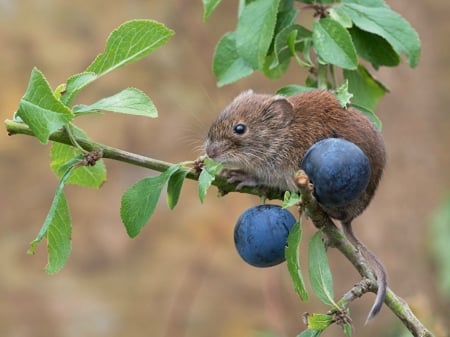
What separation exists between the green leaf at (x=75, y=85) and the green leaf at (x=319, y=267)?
1.62 feet

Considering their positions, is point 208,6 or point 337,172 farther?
point 208,6

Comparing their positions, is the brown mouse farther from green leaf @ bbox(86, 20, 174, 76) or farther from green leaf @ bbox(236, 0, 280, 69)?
green leaf @ bbox(86, 20, 174, 76)

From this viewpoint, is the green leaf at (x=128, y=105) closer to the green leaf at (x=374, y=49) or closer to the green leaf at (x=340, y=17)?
the green leaf at (x=340, y=17)

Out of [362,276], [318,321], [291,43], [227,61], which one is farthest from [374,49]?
[318,321]

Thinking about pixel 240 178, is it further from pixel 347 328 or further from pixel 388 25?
pixel 347 328

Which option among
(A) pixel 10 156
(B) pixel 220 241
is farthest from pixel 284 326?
(A) pixel 10 156

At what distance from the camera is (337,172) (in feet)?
5.15

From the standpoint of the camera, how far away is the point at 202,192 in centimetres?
153

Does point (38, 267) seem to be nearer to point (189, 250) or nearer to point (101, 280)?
point (101, 280)

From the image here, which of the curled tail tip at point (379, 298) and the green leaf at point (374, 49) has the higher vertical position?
the green leaf at point (374, 49)

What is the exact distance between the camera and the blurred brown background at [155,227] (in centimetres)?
491

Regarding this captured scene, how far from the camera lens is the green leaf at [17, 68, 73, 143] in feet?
4.78

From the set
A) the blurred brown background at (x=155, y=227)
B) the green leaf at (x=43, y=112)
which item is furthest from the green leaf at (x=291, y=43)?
the blurred brown background at (x=155, y=227)

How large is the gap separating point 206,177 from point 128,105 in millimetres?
193
